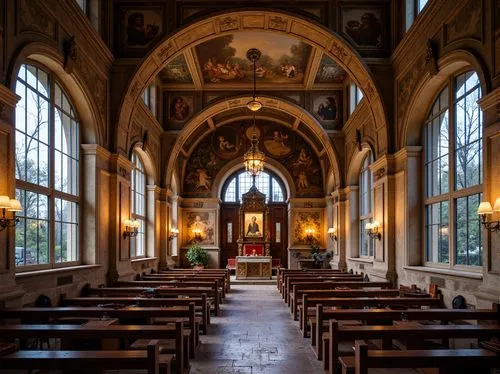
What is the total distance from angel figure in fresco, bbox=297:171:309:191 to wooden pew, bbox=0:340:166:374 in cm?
2135

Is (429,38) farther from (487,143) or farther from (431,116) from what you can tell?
(487,143)

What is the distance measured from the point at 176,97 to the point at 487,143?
1487cm

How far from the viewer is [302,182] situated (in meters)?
26.1

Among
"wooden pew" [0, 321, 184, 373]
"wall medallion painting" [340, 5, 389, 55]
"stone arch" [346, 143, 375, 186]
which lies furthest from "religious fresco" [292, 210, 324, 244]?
"wooden pew" [0, 321, 184, 373]

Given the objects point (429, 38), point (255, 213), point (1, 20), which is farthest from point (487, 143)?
point (255, 213)

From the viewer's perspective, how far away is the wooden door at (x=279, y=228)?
91.5 feet

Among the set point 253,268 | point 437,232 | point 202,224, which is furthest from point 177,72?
point 437,232

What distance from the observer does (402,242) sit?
506 inches

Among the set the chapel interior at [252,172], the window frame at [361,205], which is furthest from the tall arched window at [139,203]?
the window frame at [361,205]

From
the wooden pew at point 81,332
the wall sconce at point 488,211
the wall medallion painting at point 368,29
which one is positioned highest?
the wall medallion painting at point 368,29

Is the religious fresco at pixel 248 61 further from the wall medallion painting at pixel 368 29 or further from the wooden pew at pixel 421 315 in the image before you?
the wooden pew at pixel 421 315

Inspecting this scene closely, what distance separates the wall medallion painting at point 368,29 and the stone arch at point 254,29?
0.39 meters

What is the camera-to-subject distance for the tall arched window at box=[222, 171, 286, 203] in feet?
91.8

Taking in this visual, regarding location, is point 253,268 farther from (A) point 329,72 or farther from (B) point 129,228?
(B) point 129,228
